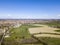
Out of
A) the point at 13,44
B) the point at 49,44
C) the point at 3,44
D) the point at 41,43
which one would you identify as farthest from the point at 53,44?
the point at 3,44

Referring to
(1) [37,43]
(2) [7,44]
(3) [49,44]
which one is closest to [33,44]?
(1) [37,43]

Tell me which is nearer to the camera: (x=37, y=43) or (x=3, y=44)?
(x=3, y=44)

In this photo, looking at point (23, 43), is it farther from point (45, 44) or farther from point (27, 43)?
point (45, 44)

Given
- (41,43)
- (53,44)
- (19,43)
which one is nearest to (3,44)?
(19,43)

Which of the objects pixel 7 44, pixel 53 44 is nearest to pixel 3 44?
pixel 7 44

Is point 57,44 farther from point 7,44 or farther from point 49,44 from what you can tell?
point 7,44

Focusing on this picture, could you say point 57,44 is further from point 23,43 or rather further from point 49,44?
point 23,43

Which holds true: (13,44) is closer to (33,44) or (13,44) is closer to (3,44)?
(3,44)
